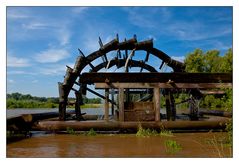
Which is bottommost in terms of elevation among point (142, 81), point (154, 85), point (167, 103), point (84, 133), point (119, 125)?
point (84, 133)

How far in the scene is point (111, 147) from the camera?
12.2m

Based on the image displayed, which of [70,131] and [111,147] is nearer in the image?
[111,147]

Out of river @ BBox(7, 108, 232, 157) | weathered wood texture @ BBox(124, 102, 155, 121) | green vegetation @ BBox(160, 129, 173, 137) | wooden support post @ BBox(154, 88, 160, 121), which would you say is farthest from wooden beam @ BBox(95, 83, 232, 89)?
river @ BBox(7, 108, 232, 157)

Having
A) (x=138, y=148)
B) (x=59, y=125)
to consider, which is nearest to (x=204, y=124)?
(x=138, y=148)

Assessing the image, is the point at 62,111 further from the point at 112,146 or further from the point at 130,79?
the point at 112,146

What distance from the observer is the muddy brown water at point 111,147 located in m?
10.7

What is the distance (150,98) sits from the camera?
22031 millimetres

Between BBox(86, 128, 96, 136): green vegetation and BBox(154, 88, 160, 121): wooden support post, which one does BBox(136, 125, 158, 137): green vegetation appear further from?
BBox(86, 128, 96, 136): green vegetation

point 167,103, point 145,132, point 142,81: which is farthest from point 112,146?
point 167,103

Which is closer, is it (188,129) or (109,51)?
(188,129)

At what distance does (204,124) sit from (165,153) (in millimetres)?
6011

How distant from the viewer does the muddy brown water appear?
422 inches
